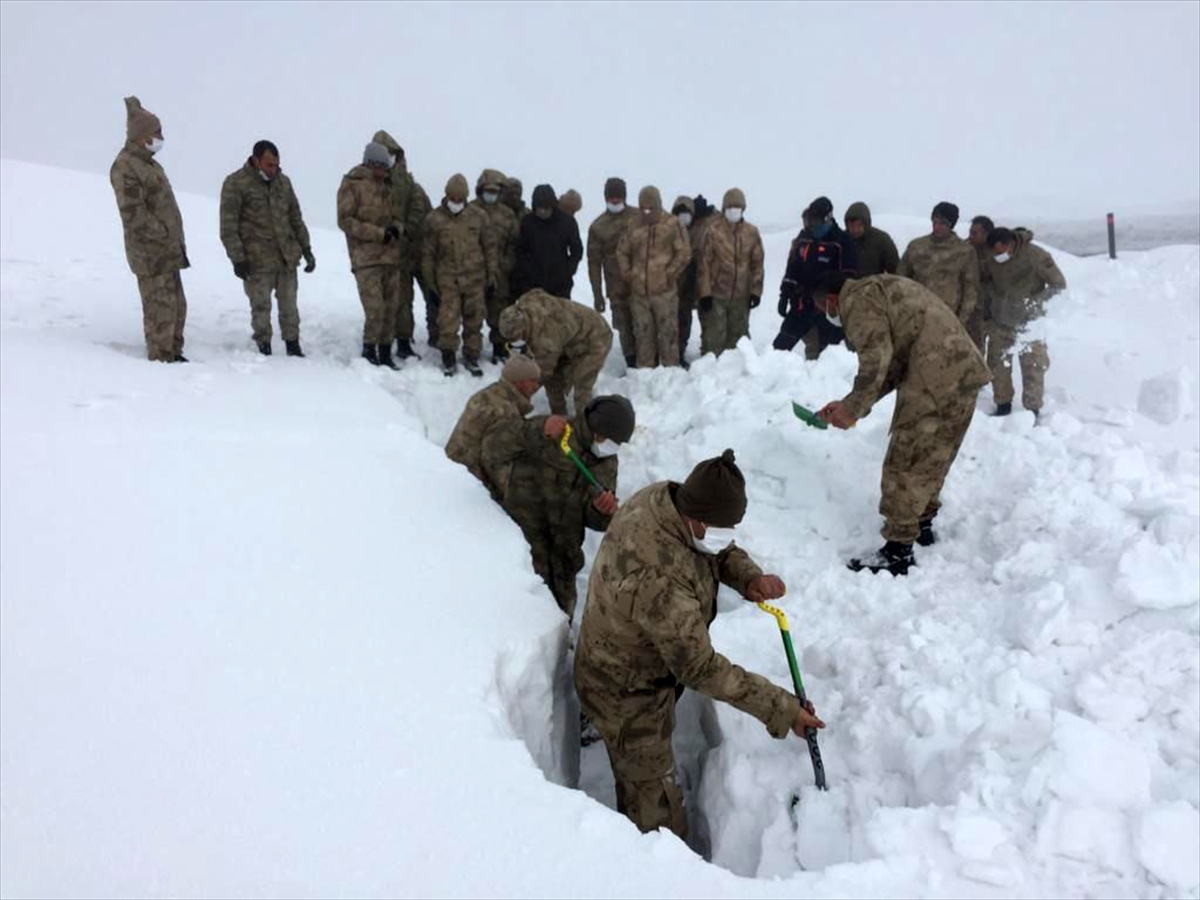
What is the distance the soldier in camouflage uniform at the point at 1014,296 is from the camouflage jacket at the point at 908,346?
2.22m

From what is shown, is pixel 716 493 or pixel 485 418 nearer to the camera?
pixel 716 493

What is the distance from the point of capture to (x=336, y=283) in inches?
424

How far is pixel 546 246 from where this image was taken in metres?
7.12

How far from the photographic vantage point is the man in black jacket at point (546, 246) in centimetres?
707

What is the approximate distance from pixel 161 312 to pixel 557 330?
304 cm

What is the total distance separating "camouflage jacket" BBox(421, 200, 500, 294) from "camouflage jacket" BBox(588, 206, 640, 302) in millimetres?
934

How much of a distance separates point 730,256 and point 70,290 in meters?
6.68

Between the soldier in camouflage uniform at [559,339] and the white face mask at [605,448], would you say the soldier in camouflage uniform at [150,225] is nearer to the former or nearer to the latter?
the soldier in camouflage uniform at [559,339]

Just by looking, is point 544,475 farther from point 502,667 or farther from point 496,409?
point 502,667

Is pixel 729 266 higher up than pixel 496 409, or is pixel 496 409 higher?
pixel 729 266

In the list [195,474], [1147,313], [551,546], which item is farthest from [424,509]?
[1147,313]

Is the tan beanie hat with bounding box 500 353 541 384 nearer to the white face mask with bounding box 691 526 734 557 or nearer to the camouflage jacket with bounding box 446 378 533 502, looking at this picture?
the camouflage jacket with bounding box 446 378 533 502

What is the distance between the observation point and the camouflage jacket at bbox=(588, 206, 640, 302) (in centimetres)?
726

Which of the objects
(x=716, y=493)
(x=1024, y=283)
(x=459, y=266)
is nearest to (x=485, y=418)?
(x=716, y=493)
